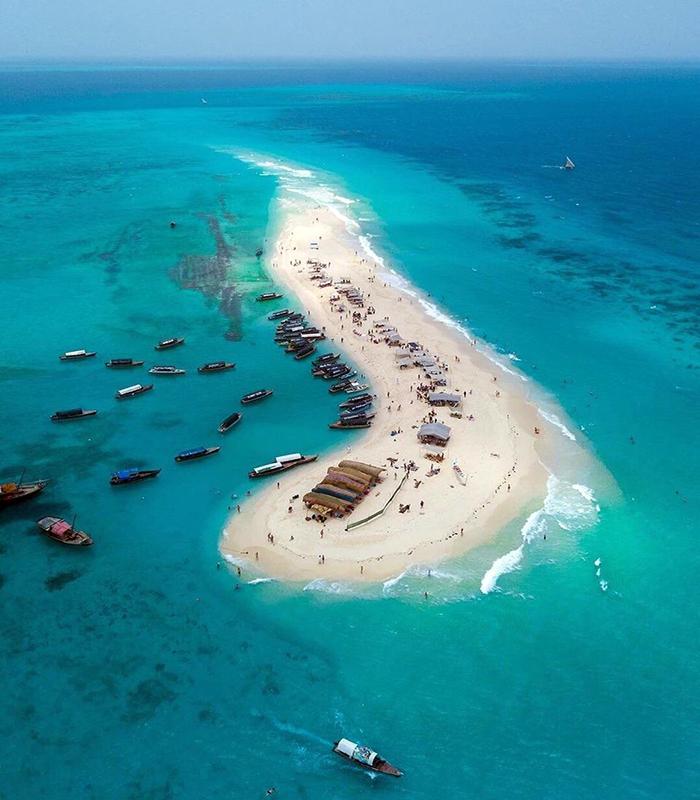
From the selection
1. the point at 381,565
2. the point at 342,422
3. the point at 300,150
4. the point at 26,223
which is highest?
the point at 300,150

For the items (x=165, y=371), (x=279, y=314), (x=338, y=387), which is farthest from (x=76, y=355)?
(x=338, y=387)

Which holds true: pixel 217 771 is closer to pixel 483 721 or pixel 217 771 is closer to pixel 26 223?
pixel 483 721

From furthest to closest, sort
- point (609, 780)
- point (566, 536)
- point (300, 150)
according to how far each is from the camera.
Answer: point (300, 150), point (566, 536), point (609, 780)

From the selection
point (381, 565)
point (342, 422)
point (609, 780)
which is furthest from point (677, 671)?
point (342, 422)

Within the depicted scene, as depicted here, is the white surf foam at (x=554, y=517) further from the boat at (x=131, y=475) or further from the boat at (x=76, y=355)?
the boat at (x=76, y=355)

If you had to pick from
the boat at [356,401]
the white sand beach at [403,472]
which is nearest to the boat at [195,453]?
the white sand beach at [403,472]

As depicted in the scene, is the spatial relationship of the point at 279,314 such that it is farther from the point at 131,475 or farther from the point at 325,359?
the point at 131,475

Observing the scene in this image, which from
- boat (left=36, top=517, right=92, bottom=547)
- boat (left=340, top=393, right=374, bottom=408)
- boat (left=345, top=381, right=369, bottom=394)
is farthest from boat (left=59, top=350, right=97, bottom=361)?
boat (left=340, top=393, right=374, bottom=408)
